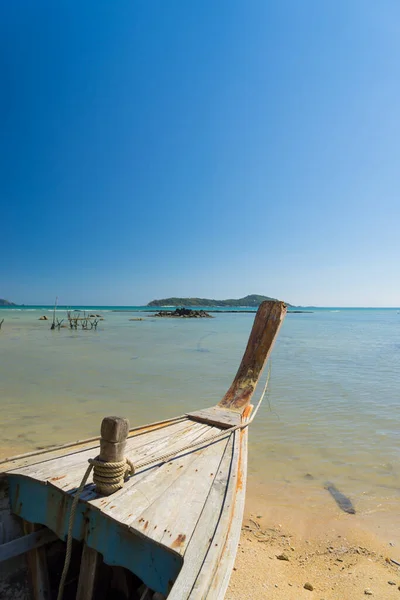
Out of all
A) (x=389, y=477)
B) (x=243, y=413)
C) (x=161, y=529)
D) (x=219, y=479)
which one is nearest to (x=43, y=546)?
(x=161, y=529)

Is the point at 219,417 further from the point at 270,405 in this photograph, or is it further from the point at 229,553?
the point at 270,405

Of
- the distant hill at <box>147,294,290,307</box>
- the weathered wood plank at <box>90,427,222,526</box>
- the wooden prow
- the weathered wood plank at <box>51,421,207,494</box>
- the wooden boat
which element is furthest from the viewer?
the distant hill at <box>147,294,290,307</box>

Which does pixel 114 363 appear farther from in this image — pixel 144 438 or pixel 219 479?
pixel 219 479

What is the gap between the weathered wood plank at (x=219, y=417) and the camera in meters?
4.34

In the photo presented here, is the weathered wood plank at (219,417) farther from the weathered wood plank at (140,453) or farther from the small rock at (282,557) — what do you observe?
the small rock at (282,557)

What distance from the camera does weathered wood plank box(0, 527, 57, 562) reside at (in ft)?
7.37

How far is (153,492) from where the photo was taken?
2.38 meters

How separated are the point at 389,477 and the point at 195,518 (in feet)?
13.1

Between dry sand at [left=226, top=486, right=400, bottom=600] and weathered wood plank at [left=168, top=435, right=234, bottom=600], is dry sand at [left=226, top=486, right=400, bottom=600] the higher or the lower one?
the lower one

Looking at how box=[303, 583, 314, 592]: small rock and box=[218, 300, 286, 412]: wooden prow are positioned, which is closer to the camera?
box=[303, 583, 314, 592]: small rock

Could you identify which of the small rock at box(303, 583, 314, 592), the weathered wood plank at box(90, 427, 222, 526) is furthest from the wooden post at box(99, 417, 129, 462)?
the small rock at box(303, 583, 314, 592)

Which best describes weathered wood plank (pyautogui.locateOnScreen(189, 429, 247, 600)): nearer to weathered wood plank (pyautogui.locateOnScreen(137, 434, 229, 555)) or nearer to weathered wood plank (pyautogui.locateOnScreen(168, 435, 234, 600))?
weathered wood plank (pyautogui.locateOnScreen(168, 435, 234, 600))

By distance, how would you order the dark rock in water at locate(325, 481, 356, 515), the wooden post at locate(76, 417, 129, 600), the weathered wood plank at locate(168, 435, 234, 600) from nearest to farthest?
the weathered wood plank at locate(168, 435, 234, 600), the wooden post at locate(76, 417, 129, 600), the dark rock in water at locate(325, 481, 356, 515)

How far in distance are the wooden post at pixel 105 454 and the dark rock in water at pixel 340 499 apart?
3156 millimetres
